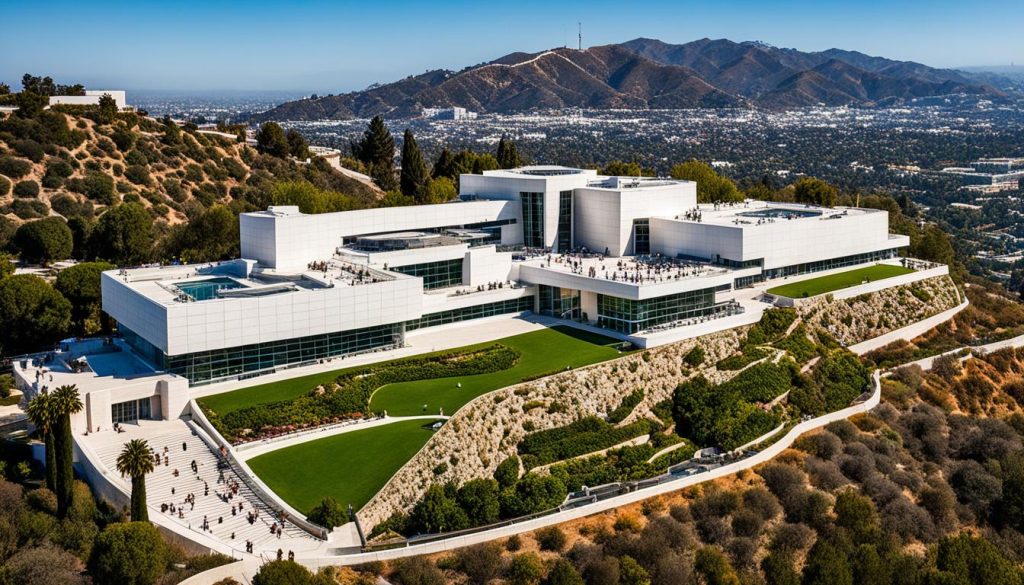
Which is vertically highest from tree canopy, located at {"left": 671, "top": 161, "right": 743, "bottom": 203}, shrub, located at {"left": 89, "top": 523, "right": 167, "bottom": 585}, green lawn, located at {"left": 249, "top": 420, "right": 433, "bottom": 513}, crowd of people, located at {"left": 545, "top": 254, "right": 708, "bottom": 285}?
tree canopy, located at {"left": 671, "top": 161, "right": 743, "bottom": 203}

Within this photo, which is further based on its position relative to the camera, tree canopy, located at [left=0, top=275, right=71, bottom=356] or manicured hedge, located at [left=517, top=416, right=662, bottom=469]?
tree canopy, located at [left=0, top=275, right=71, bottom=356]

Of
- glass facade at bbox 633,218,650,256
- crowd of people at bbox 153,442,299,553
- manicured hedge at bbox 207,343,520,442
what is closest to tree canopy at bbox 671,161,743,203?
glass facade at bbox 633,218,650,256

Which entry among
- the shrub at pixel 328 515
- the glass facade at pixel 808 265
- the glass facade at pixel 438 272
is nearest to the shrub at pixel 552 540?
the shrub at pixel 328 515

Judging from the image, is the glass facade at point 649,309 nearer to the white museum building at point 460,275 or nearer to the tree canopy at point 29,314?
the white museum building at point 460,275

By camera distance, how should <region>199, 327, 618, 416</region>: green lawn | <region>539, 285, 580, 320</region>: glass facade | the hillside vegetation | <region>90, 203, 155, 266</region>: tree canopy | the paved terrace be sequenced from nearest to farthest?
<region>199, 327, 618, 416</region>: green lawn
the paved terrace
<region>539, 285, 580, 320</region>: glass facade
<region>90, 203, 155, 266</region>: tree canopy
the hillside vegetation

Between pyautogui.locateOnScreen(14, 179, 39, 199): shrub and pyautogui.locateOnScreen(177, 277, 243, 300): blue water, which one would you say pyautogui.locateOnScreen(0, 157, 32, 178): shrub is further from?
pyautogui.locateOnScreen(177, 277, 243, 300): blue water

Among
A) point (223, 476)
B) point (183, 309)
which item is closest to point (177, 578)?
point (223, 476)
